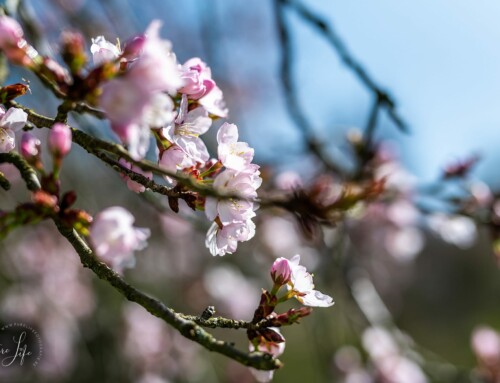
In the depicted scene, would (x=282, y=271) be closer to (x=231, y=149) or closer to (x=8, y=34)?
(x=231, y=149)

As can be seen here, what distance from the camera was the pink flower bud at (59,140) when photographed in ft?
2.59

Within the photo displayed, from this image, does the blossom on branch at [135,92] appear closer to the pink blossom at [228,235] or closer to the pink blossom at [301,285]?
the pink blossom at [228,235]

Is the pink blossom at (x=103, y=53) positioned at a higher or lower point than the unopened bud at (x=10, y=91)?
higher

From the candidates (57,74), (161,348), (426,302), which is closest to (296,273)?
(57,74)

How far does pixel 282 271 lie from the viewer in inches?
40.9

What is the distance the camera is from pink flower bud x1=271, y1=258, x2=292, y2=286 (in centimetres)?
104

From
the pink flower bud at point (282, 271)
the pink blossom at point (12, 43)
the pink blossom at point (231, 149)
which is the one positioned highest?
the pink blossom at point (231, 149)

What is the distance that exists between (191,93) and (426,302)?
1536cm

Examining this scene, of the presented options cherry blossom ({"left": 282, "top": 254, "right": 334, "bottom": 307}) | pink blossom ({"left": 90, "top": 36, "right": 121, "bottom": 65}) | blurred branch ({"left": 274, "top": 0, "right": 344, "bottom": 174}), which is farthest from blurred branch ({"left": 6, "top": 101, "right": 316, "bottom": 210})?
blurred branch ({"left": 274, "top": 0, "right": 344, "bottom": 174})

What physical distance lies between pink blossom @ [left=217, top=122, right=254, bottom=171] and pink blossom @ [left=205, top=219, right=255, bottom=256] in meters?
0.11

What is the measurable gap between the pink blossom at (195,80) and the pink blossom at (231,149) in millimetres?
79

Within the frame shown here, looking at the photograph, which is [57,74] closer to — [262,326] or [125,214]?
[125,214]

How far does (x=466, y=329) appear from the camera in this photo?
1359 cm

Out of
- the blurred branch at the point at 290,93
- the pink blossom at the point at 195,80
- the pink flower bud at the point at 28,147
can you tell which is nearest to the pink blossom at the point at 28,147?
the pink flower bud at the point at 28,147
